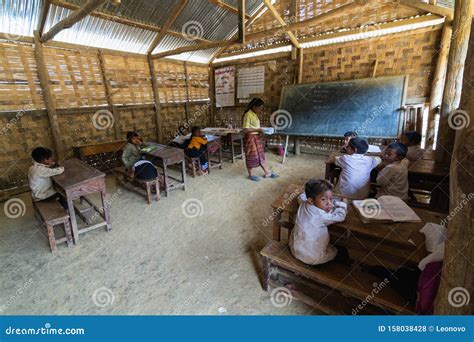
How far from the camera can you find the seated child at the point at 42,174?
9.70ft

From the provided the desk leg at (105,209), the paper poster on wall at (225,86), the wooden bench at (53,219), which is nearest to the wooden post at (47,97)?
the wooden bench at (53,219)

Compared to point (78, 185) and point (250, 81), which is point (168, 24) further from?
point (78, 185)

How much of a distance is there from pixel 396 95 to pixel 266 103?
11.8ft

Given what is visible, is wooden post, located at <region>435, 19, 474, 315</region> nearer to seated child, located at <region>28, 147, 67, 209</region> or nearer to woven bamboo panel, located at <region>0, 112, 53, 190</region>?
seated child, located at <region>28, 147, 67, 209</region>

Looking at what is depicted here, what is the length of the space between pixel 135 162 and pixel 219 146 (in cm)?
216

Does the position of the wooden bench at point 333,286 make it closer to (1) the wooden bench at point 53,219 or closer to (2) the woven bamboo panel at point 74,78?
(1) the wooden bench at point 53,219

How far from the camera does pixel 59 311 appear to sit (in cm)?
198

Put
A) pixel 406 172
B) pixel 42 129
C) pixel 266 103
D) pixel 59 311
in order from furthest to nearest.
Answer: pixel 266 103
pixel 42 129
pixel 406 172
pixel 59 311

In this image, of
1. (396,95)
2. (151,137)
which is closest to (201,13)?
(151,137)

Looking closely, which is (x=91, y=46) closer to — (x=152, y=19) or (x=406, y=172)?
(x=152, y=19)

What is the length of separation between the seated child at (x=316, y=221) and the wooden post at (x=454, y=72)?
226 centimetres

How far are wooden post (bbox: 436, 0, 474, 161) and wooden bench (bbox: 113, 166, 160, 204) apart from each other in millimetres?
4187

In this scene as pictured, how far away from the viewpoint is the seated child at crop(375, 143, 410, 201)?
8.91ft

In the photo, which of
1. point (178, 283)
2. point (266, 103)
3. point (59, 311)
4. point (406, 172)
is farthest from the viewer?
point (266, 103)
